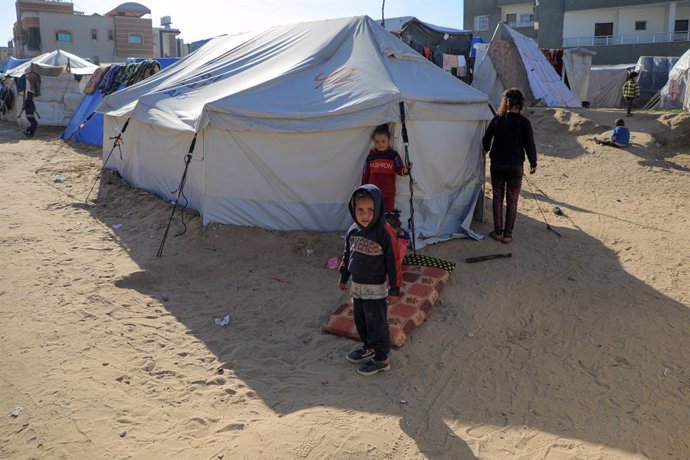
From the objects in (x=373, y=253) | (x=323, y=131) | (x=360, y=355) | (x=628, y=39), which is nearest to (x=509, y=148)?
(x=323, y=131)

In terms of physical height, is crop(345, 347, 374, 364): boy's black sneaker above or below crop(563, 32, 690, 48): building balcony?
below

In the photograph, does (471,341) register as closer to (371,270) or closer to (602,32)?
(371,270)

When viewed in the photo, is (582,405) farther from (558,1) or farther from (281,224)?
(558,1)

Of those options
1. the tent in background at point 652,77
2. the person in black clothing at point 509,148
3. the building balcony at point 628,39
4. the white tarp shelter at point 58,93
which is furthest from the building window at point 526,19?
the person in black clothing at point 509,148

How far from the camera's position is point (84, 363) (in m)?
3.94

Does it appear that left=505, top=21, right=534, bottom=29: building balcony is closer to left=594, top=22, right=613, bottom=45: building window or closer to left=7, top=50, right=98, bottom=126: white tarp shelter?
left=594, top=22, right=613, bottom=45: building window

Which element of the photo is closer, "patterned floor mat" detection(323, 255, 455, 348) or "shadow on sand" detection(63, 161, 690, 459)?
"shadow on sand" detection(63, 161, 690, 459)

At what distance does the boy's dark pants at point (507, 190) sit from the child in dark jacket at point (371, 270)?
3031 millimetres

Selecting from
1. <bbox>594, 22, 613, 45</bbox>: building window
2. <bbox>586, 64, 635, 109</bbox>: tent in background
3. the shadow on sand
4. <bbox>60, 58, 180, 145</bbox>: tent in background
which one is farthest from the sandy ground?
<bbox>594, 22, 613, 45</bbox>: building window

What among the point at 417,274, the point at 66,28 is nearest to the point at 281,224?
the point at 417,274

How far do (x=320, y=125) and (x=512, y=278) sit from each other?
2521 mm

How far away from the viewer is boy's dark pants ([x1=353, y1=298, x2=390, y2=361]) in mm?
3852

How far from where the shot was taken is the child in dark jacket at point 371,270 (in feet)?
12.0

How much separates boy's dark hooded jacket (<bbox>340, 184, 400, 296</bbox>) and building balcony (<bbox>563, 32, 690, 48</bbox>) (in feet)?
98.9
